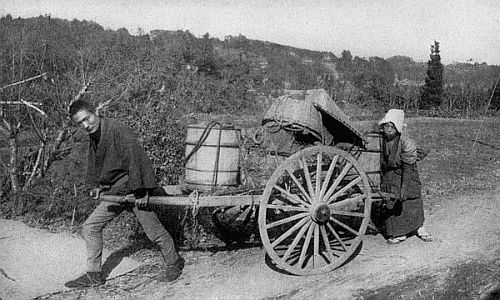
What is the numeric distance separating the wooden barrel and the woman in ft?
6.22

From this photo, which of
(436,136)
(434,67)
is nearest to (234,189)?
(436,136)

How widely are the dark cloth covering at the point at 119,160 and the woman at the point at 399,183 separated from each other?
2.79 m

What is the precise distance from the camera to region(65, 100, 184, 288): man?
179 inches

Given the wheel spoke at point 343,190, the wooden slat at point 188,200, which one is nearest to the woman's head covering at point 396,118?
the wheel spoke at point 343,190

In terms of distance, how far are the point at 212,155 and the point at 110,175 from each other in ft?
3.23

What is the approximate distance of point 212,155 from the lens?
4926mm

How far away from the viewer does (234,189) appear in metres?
4.97

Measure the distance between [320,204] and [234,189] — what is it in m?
0.86

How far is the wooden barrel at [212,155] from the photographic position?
16.1 feet

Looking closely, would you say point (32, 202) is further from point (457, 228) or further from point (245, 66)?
point (245, 66)

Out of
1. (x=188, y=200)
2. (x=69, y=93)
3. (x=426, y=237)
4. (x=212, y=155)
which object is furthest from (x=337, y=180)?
(x=69, y=93)

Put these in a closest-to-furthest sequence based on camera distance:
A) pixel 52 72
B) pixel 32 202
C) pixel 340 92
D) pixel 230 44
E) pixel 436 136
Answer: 1. pixel 32 202
2. pixel 52 72
3. pixel 436 136
4. pixel 340 92
5. pixel 230 44

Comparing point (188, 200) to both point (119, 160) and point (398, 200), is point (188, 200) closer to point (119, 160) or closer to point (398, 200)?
point (119, 160)

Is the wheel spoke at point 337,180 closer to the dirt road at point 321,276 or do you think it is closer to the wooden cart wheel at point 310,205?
the wooden cart wheel at point 310,205
